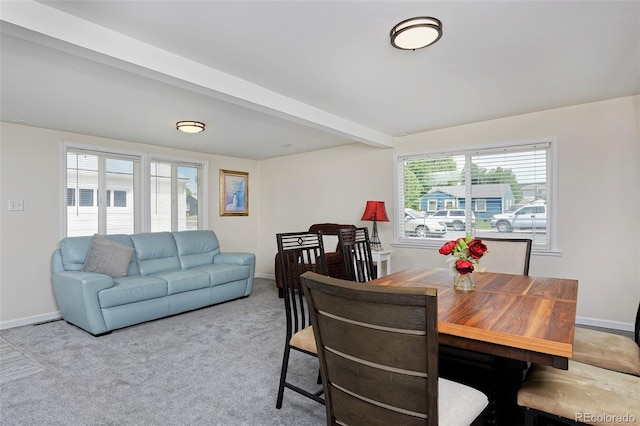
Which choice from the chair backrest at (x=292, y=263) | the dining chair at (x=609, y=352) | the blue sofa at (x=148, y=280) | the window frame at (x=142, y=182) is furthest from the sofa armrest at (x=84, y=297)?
the dining chair at (x=609, y=352)

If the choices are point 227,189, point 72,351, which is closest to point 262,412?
point 72,351

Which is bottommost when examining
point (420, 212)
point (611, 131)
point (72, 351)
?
point (72, 351)

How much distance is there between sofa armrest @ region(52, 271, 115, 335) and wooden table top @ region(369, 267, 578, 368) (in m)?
2.93

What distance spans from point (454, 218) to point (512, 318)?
10.5 feet

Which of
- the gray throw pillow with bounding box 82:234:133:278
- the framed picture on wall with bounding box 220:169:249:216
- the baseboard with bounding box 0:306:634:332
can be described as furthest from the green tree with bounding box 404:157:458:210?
the gray throw pillow with bounding box 82:234:133:278

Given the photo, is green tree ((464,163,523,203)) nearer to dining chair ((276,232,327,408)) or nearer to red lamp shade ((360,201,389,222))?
red lamp shade ((360,201,389,222))

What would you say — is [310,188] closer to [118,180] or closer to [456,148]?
[456,148]

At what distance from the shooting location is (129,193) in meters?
5.01

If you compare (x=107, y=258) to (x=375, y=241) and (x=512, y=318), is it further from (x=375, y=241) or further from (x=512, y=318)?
(x=512, y=318)

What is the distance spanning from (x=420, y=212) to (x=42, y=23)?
4216mm

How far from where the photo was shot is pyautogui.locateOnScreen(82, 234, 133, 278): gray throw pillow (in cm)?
394

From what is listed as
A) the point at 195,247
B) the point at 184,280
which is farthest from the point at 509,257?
the point at 195,247

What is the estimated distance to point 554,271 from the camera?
3766 mm

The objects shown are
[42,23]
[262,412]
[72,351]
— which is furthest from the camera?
[72,351]
